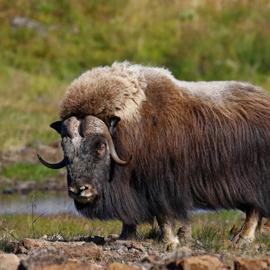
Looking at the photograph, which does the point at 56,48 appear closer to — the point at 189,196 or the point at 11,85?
the point at 11,85

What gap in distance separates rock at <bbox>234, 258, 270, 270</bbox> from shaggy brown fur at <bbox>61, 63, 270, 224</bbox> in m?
1.67

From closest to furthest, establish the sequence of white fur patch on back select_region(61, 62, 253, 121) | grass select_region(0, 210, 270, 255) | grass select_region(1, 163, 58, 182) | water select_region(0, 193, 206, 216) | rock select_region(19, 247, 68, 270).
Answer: rock select_region(19, 247, 68, 270)
grass select_region(0, 210, 270, 255)
white fur patch on back select_region(61, 62, 253, 121)
water select_region(0, 193, 206, 216)
grass select_region(1, 163, 58, 182)

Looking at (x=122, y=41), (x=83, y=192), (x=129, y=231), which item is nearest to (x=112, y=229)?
(x=129, y=231)

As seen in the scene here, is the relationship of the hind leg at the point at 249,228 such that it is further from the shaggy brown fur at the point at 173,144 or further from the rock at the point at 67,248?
the rock at the point at 67,248

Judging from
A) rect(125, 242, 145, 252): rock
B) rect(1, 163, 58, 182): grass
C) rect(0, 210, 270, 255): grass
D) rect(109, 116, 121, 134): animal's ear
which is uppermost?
rect(109, 116, 121, 134): animal's ear

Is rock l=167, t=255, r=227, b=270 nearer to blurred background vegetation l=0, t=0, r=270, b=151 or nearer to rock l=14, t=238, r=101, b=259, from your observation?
rock l=14, t=238, r=101, b=259

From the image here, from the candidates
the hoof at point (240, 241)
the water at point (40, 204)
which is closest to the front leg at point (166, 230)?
the hoof at point (240, 241)

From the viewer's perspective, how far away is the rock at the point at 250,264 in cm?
455

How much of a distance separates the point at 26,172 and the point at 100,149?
5.27m

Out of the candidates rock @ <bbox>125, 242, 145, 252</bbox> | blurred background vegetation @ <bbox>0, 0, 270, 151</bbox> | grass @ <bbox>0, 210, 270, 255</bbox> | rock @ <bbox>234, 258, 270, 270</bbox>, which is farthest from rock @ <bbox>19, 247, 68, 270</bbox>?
blurred background vegetation @ <bbox>0, 0, 270, 151</bbox>

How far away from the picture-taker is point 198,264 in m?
4.53

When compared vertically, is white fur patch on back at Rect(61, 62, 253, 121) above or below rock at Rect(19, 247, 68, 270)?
above

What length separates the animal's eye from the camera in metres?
6.08

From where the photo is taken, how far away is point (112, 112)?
618 centimetres
